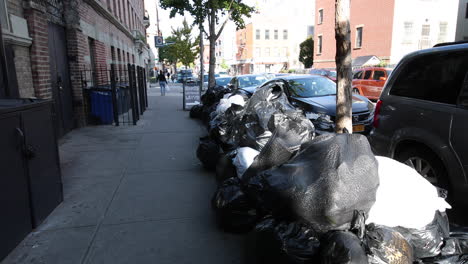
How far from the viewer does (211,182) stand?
498 centimetres

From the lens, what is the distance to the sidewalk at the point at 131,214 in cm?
310

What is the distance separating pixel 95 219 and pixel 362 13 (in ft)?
114

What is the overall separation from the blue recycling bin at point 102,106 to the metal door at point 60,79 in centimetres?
75

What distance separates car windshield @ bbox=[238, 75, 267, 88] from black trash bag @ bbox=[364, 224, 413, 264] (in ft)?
34.7

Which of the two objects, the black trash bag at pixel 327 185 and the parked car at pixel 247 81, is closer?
the black trash bag at pixel 327 185

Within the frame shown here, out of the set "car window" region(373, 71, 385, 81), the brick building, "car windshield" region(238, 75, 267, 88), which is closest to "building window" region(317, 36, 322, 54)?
"car window" region(373, 71, 385, 81)

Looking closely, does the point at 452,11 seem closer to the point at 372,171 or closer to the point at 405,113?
the point at 405,113

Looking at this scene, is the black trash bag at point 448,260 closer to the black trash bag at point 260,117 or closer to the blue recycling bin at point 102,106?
the black trash bag at point 260,117

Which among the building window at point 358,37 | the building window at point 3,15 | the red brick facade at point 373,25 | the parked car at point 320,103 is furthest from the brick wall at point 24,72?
the building window at point 358,37

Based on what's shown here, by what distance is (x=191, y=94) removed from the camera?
1387cm

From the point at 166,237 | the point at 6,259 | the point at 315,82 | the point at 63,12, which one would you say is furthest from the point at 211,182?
the point at 63,12

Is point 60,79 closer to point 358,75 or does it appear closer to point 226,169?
point 226,169

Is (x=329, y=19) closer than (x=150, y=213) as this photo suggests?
No

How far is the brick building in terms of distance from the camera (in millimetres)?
5797
